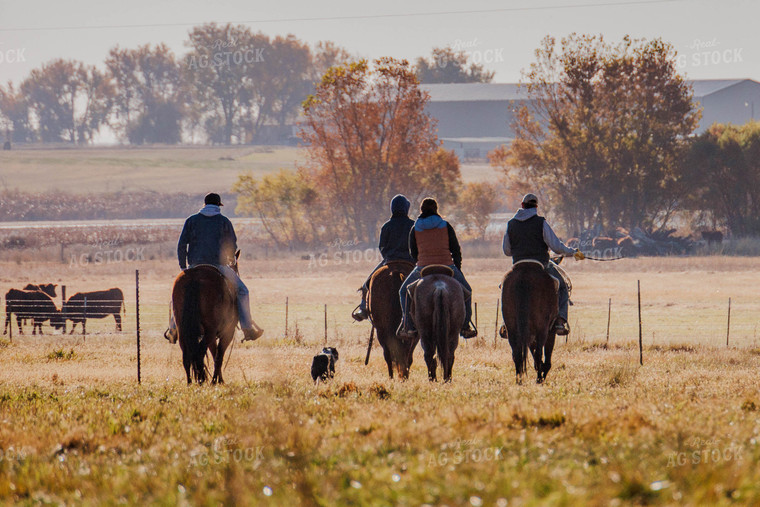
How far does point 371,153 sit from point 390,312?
50.4 m

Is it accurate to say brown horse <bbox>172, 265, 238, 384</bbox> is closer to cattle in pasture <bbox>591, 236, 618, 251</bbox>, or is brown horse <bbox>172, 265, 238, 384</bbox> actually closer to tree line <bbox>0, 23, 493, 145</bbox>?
cattle in pasture <bbox>591, 236, 618, 251</bbox>

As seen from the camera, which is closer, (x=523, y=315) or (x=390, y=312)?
(x=523, y=315)

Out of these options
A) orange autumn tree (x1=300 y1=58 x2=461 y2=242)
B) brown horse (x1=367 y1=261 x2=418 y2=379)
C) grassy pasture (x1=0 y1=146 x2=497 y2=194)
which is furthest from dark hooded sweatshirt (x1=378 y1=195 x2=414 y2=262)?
grassy pasture (x1=0 y1=146 x2=497 y2=194)

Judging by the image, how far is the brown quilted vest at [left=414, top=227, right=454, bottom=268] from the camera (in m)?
12.7

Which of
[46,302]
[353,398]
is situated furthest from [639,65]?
[353,398]

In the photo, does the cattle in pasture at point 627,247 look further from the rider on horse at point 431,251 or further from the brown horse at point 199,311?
the brown horse at point 199,311

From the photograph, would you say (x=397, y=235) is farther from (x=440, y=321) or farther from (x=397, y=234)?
(x=440, y=321)

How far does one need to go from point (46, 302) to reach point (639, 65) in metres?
43.0

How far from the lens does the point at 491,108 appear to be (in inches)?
4771

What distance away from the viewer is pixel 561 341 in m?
22.7

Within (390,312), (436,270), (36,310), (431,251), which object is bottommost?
(36,310)

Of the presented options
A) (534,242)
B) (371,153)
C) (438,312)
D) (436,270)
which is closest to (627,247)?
(371,153)

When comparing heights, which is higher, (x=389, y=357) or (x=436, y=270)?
(x=436, y=270)

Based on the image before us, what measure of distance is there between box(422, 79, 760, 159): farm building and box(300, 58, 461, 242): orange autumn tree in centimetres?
5064
